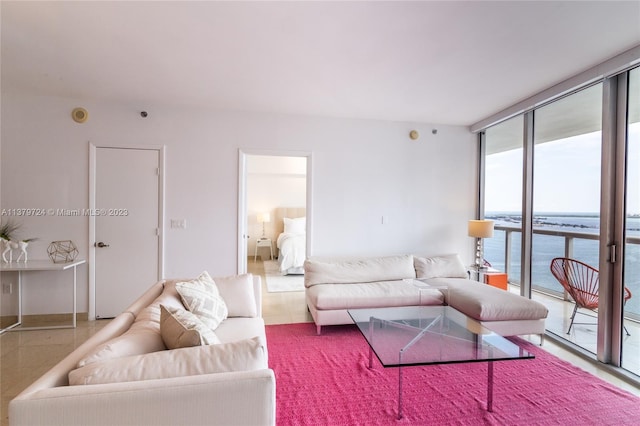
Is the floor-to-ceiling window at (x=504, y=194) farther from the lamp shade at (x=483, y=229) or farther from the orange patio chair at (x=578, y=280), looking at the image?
the orange patio chair at (x=578, y=280)

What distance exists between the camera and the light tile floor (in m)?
2.08

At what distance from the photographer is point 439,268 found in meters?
3.55

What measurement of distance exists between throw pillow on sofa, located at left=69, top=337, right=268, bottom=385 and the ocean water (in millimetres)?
2989

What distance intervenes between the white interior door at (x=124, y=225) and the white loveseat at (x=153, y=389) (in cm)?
243

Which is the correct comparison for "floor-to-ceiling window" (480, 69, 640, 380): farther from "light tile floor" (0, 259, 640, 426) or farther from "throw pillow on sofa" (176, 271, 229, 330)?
"throw pillow on sofa" (176, 271, 229, 330)

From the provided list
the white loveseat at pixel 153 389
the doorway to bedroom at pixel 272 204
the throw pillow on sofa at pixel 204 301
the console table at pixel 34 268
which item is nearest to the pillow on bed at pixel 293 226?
the doorway to bedroom at pixel 272 204

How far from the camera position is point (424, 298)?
3.04 metres

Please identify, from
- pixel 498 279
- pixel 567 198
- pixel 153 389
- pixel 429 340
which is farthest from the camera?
pixel 498 279

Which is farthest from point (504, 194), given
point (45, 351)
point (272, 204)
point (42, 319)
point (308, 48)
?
point (42, 319)

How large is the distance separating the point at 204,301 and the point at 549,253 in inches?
136

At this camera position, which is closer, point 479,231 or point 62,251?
point 62,251

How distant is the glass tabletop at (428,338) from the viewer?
175 cm

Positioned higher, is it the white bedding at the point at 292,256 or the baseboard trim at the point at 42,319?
the white bedding at the point at 292,256

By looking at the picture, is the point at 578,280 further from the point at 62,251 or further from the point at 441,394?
the point at 62,251
